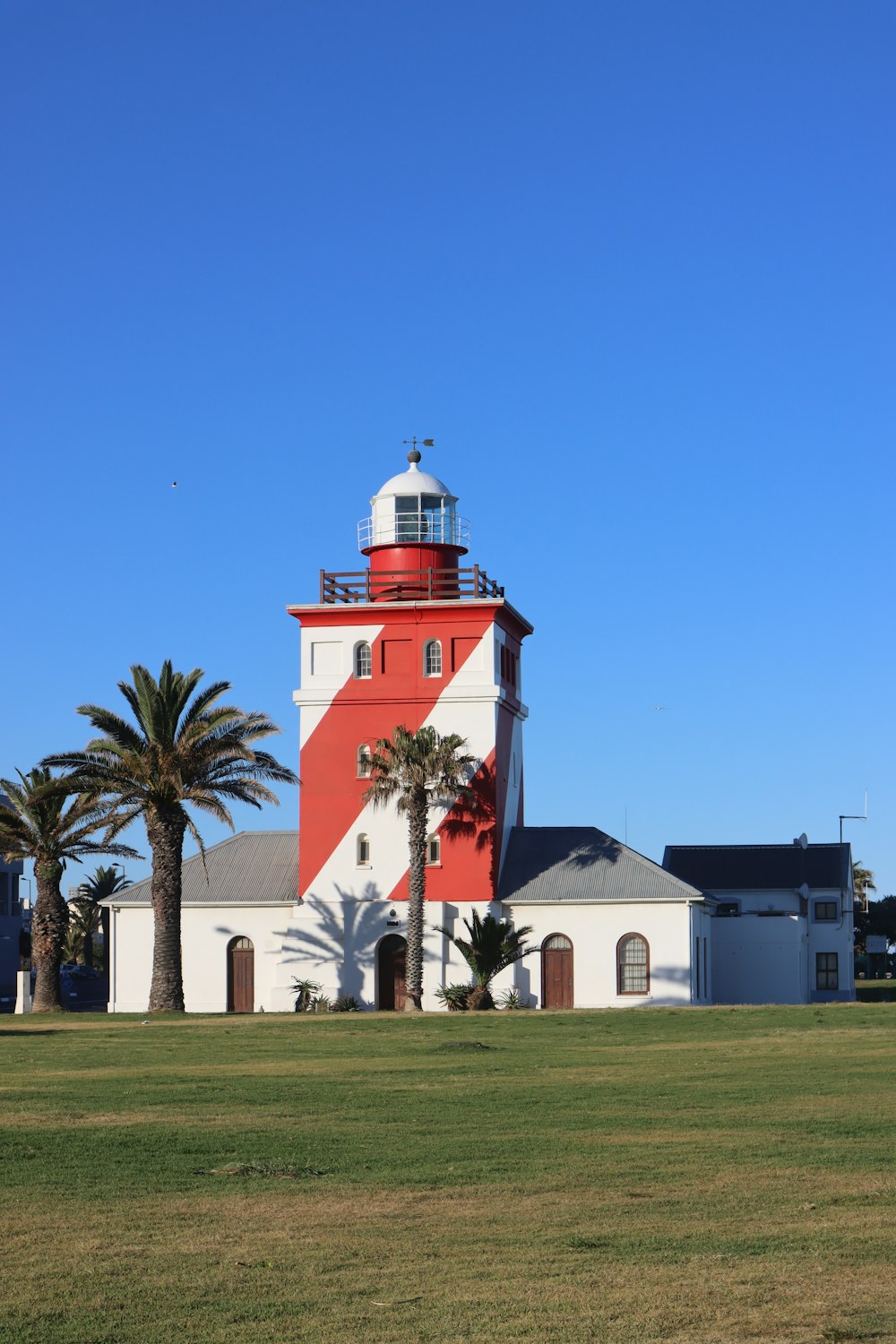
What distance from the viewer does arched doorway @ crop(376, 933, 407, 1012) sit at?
5088 centimetres

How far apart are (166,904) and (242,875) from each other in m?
8.25

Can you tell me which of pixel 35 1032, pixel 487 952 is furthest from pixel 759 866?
pixel 35 1032

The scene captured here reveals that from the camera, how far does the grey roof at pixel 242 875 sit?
52.2 metres

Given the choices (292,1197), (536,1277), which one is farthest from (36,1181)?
(536,1277)

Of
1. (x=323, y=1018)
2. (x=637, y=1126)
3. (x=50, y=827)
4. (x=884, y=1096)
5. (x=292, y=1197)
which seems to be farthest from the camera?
(x=50, y=827)

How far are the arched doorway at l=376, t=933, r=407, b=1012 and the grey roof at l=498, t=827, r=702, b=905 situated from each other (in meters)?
3.35

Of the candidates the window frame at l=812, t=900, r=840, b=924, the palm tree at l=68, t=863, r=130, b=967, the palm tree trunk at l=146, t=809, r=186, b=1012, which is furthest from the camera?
the palm tree at l=68, t=863, r=130, b=967

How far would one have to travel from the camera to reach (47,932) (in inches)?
1826

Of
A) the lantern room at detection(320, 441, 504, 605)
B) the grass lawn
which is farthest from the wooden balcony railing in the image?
the grass lawn

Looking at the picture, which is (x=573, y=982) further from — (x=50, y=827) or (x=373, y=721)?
(x=50, y=827)

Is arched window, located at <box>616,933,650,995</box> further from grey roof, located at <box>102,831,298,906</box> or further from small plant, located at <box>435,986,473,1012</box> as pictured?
grey roof, located at <box>102,831,298,906</box>

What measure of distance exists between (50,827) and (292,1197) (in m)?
33.6

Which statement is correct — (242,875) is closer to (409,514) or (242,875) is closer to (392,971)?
(392,971)

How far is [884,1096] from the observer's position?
2045 centimetres
